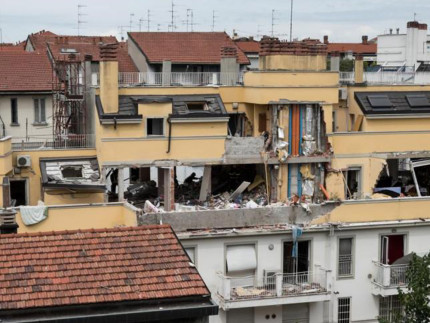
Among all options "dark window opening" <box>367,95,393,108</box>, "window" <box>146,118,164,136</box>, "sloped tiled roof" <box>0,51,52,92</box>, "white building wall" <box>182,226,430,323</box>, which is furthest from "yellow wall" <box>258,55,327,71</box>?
"sloped tiled roof" <box>0,51,52,92</box>

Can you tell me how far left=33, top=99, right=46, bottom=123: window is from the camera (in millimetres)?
45938

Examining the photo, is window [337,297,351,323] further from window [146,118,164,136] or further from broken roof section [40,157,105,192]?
broken roof section [40,157,105,192]

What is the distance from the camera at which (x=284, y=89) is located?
118 feet

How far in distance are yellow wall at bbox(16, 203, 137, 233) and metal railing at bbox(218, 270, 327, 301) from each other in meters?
3.99

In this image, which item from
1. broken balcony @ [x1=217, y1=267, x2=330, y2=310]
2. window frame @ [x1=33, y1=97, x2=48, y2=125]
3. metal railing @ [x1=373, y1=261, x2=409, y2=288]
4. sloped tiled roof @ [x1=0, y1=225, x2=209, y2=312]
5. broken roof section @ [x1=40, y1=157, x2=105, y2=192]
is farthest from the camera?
window frame @ [x1=33, y1=97, x2=48, y2=125]

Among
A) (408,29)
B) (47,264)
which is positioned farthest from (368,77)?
(47,264)

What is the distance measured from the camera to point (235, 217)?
3212 cm

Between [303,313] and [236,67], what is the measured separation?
12.5 metres

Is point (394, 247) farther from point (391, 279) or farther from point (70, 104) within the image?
point (70, 104)

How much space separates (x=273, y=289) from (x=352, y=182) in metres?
8.07

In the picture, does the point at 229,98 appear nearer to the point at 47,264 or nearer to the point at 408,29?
the point at 47,264

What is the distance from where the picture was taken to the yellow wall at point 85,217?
31.2 m

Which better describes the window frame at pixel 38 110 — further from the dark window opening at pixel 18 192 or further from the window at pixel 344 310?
the window at pixel 344 310

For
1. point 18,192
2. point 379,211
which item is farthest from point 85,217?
point 379,211
